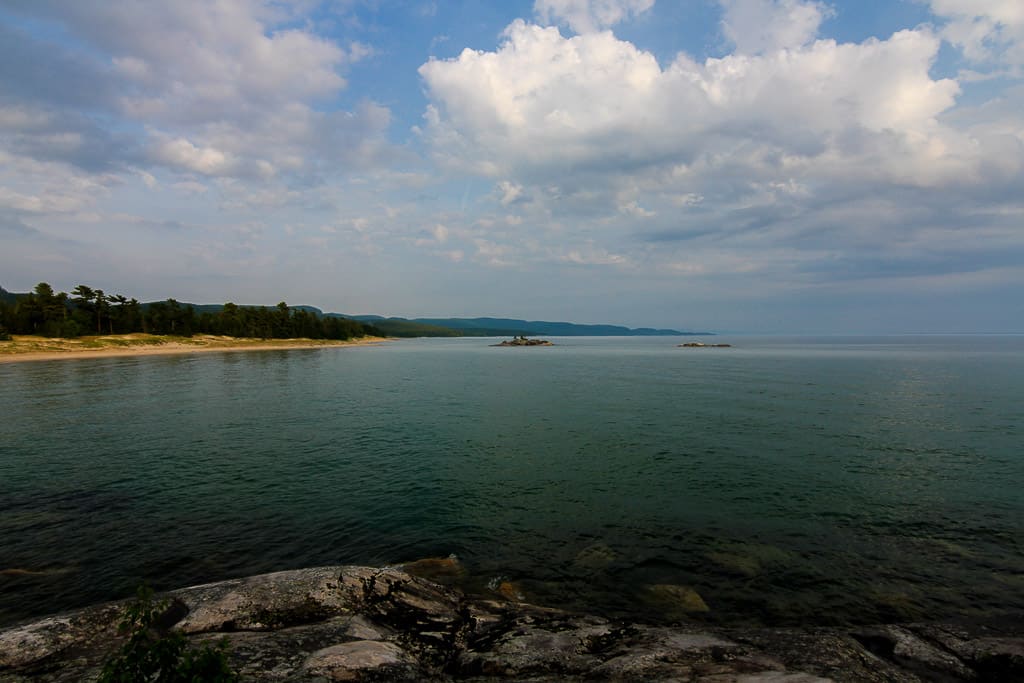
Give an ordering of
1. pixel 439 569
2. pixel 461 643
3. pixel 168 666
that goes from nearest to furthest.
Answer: pixel 168 666 < pixel 461 643 < pixel 439 569

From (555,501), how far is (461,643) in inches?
549

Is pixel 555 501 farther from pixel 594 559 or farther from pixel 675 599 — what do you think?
pixel 675 599

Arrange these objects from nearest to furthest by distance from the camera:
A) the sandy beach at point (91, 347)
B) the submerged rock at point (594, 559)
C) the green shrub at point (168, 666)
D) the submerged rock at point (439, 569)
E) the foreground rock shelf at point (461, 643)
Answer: the green shrub at point (168, 666)
the foreground rock shelf at point (461, 643)
the submerged rock at point (439, 569)
the submerged rock at point (594, 559)
the sandy beach at point (91, 347)

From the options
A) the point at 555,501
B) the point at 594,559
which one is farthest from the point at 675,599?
the point at 555,501

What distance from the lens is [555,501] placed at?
2567 centimetres

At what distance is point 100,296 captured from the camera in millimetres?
168125

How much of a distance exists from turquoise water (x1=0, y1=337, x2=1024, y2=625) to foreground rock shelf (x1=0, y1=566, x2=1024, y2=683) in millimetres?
2804

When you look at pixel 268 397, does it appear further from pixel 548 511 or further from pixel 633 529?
pixel 633 529

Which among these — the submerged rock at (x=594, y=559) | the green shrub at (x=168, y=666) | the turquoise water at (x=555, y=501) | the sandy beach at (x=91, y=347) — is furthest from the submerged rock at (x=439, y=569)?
the sandy beach at (x=91, y=347)

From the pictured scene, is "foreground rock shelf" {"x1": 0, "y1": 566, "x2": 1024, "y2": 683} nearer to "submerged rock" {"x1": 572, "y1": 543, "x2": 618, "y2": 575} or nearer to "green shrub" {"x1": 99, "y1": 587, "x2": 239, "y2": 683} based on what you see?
"green shrub" {"x1": 99, "y1": 587, "x2": 239, "y2": 683}

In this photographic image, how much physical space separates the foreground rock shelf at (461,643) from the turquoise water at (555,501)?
2804 millimetres

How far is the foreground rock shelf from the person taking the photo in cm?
1027

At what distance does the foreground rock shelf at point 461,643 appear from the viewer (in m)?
10.3

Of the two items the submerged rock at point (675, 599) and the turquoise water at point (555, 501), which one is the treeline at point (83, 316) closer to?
the turquoise water at point (555, 501)
